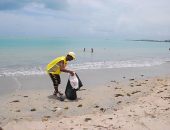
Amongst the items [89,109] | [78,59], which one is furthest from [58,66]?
[78,59]

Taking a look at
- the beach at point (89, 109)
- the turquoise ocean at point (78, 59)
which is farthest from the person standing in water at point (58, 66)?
the turquoise ocean at point (78, 59)

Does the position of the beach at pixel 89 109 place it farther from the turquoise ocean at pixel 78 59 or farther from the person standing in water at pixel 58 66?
A: the turquoise ocean at pixel 78 59

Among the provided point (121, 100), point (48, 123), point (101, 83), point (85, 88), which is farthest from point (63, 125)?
point (101, 83)

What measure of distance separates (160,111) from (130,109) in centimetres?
76

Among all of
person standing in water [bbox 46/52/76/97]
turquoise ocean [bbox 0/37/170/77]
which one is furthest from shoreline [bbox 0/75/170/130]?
turquoise ocean [bbox 0/37/170/77]

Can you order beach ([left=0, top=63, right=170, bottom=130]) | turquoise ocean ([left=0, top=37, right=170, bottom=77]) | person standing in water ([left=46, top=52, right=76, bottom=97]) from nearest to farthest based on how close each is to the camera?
beach ([left=0, top=63, right=170, bottom=130]) < person standing in water ([left=46, top=52, right=76, bottom=97]) < turquoise ocean ([left=0, top=37, right=170, bottom=77])

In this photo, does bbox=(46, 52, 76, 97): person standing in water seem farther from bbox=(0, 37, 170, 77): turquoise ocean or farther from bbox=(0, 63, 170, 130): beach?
bbox=(0, 37, 170, 77): turquoise ocean

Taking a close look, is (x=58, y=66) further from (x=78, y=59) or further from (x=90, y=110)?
(x=78, y=59)

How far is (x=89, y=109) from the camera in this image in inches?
340

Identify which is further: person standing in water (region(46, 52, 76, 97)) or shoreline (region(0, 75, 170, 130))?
person standing in water (region(46, 52, 76, 97))

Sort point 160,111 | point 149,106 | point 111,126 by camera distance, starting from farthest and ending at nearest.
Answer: point 149,106
point 160,111
point 111,126

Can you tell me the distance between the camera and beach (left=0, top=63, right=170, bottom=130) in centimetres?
684

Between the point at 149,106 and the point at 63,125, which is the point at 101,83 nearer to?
the point at 149,106

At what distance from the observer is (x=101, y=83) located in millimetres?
13688
